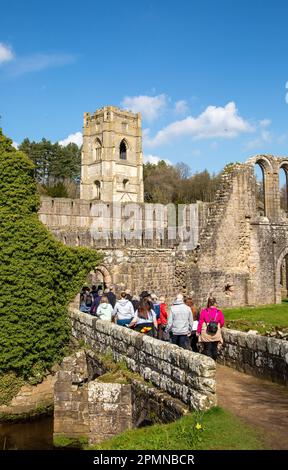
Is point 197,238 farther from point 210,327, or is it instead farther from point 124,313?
point 210,327

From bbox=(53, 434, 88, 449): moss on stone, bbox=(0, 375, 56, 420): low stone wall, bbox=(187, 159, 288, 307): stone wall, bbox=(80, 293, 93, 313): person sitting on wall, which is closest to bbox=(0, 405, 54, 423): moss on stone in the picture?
bbox=(0, 375, 56, 420): low stone wall

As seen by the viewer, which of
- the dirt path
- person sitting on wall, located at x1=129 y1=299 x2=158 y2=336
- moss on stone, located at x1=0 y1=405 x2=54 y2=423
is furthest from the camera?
moss on stone, located at x1=0 y1=405 x2=54 y2=423

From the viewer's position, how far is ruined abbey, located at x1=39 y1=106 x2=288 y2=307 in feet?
53.9

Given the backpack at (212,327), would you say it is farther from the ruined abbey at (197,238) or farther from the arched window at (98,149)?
the arched window at (98,149)

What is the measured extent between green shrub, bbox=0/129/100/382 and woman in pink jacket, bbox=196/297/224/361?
4958 mm

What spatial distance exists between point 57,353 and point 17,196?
4278 millimetres

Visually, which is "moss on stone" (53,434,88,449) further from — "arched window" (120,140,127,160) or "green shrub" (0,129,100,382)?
"arched window" (120,140,127,160)

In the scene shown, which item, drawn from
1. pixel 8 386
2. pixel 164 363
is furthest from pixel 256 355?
pixel 8 386

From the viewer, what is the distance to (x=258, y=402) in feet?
20.5

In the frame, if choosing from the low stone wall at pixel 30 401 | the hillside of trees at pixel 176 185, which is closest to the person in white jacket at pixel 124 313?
the low stone wall at pixel 30 401

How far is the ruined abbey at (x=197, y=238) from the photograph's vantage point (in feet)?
53.9

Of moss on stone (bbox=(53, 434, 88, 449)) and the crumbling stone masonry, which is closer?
moss on stone (bbox=(53, 434, 88, 449))

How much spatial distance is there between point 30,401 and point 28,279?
3132 mm

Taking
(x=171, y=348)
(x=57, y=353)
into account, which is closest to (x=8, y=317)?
(x=57, y=353)
